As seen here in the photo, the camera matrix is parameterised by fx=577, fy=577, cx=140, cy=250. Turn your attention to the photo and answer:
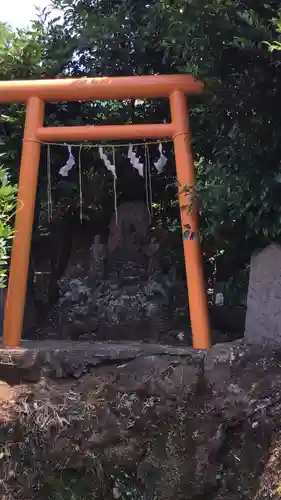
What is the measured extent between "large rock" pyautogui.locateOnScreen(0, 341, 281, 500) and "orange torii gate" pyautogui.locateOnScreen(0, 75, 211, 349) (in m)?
0.90

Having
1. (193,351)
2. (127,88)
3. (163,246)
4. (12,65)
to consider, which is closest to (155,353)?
(193,351)

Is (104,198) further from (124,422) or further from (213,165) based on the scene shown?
(124,422)

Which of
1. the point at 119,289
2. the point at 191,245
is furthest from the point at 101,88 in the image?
the point at 119,289

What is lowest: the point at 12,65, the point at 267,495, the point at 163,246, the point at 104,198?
the point at 267,495

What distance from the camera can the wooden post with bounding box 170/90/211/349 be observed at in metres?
5.61

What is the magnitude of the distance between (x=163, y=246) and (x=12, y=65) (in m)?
2.87

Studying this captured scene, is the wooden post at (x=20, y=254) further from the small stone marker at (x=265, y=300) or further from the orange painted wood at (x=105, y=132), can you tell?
the small stone marker at (x=265, y=300)

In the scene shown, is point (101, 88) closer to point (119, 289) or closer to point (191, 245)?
point (191, 245)

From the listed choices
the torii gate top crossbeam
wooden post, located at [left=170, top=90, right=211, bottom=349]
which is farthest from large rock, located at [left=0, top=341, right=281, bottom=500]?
the torii gate top crossbeam

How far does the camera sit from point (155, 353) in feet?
16.6

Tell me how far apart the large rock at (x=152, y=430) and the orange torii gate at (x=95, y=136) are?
2.96ft

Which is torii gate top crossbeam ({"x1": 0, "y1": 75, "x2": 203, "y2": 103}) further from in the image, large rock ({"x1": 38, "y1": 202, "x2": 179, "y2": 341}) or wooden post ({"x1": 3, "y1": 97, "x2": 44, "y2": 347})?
large rock ({"x1": 38, "y1": 202, "x2": 179, "y2": 341})

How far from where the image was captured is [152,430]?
4.59 metres

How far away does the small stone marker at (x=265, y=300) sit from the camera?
16.6ft
